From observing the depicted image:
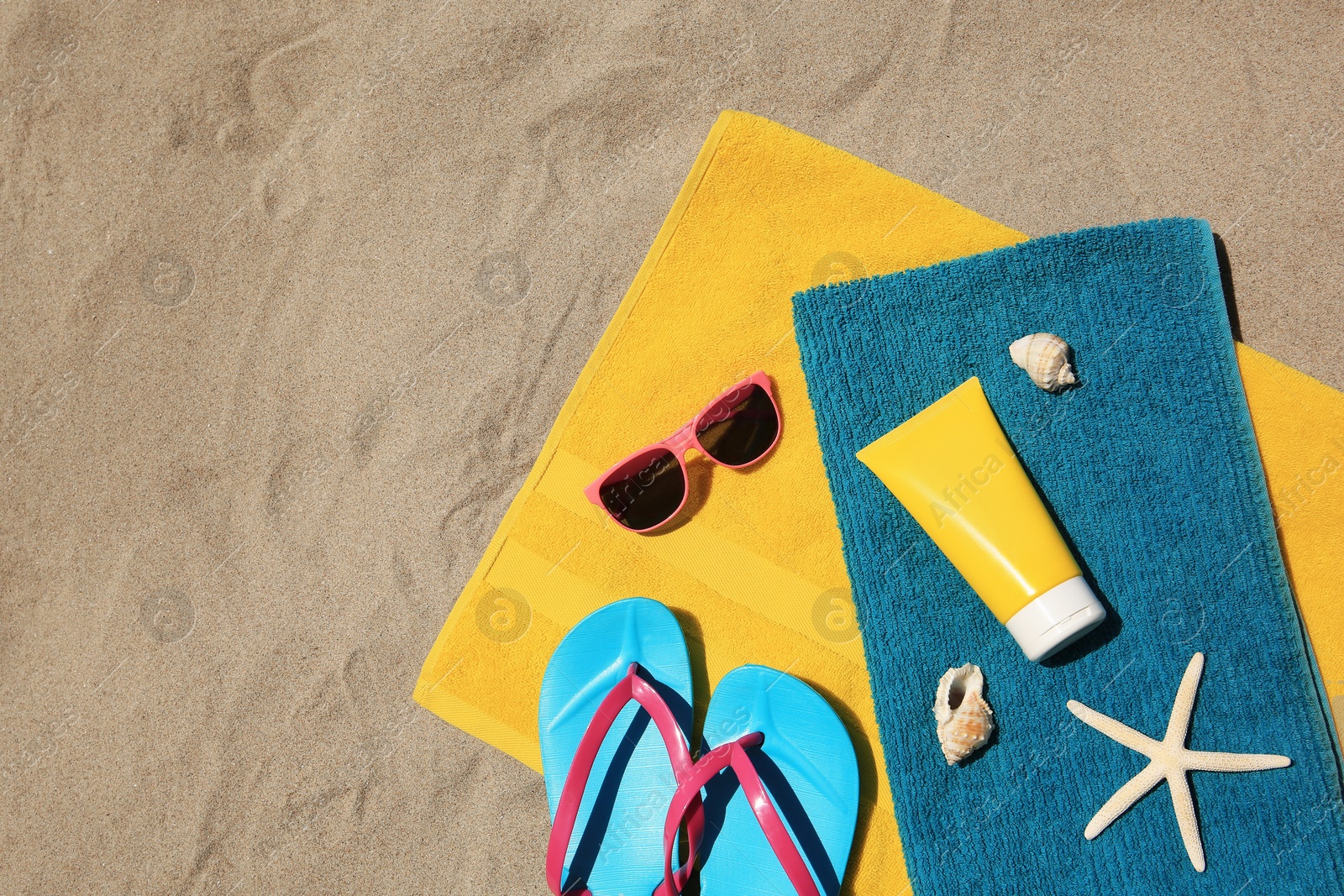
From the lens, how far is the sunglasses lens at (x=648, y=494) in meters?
1.54

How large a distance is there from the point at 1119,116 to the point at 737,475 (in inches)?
40.6

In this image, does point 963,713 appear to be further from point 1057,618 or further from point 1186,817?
point 1186,817

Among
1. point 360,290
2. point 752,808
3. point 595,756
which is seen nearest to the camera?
point 752,808

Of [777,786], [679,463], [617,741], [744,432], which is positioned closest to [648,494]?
[679,463]

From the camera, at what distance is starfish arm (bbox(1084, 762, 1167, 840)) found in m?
1.33

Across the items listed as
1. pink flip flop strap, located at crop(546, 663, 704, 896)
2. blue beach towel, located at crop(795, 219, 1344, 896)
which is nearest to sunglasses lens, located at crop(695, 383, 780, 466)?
blue beach towel, located at crop(795, 219, 1344, 896)

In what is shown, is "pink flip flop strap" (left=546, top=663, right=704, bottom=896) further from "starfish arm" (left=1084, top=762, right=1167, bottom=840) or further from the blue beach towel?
"starfish arm" (left=1084, top=762, right=1167, bottom=840)

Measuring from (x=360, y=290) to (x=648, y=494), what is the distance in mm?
759

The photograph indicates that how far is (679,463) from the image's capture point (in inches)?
60.1

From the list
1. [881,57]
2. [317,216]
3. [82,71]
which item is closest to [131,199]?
[82,71]

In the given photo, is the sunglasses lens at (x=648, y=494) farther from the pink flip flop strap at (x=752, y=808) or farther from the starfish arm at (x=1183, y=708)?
the starfish arm at (x=1183, y=708)

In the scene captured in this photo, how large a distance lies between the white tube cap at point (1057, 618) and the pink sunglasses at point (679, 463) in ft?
1.76

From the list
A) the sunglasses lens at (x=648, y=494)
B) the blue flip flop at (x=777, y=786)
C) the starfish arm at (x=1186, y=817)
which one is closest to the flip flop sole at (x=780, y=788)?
the blue flip flop at (x=777, y=786)

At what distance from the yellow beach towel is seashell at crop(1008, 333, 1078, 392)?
0.26 metres
